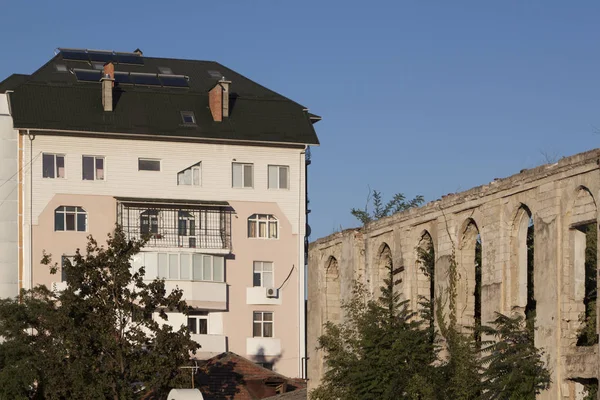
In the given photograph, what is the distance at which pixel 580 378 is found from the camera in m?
34.0

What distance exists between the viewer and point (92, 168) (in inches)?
2484

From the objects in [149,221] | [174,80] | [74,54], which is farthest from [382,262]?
[74,54]

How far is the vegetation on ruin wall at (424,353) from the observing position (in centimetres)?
3453

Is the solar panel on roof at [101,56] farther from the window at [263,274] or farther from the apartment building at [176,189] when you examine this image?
the window at [263,274]

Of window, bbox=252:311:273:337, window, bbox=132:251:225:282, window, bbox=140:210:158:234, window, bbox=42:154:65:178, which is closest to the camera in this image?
window, bbox=42:154:65:178

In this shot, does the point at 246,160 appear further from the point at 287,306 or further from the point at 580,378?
the point at 580,378

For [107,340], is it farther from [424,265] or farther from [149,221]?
[149,221]

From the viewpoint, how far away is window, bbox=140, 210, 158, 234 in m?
63.4

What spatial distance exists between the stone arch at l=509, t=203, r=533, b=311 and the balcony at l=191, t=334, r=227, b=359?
88.1 feet

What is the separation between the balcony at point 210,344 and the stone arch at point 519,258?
26.8 metres

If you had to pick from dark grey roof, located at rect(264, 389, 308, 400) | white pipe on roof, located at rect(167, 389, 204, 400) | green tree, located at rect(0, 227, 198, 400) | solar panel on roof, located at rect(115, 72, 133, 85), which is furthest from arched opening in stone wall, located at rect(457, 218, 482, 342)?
solar panel on roof, located at rect(115, 72, 133, 85)

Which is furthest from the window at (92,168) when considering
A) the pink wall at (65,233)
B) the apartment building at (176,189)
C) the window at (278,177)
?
the window at (278,177)

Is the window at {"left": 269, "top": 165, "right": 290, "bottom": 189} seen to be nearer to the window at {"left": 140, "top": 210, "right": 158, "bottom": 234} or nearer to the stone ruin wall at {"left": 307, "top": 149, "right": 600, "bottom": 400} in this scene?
the window at {"left": 140, "top": 210, "right": 158, "bottom": 234}

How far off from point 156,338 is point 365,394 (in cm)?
972
